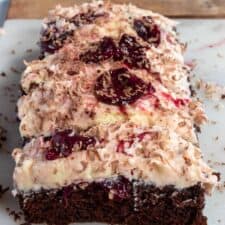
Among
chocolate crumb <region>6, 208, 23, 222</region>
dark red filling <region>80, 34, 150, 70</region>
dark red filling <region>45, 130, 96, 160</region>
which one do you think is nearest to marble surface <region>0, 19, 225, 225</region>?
chocolate crumb <region>6, 208, 23, 222</region>

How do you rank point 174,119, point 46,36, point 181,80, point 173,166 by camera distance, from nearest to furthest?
point 173,166
point 174,119
point 181,80
point 46,36

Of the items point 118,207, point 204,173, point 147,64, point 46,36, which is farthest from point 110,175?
point 46,36

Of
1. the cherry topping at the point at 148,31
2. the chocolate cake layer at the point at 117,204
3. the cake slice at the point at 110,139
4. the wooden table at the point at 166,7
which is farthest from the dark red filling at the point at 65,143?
the wooden table at the point at 166,7

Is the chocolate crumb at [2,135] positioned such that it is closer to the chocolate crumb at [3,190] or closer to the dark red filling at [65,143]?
the chocolate crumb at [3,190]

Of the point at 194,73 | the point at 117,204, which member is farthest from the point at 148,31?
the point at 117,204

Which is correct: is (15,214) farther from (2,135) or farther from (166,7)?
(166,7)

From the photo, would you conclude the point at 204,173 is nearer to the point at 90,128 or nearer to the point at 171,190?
the point at 171,190
